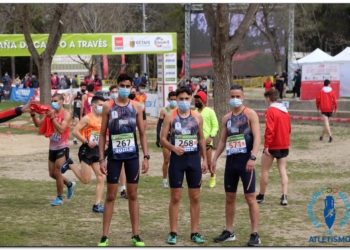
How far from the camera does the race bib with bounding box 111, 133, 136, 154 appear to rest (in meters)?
7.80

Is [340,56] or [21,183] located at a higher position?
[340,56]

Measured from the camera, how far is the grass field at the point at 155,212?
8359mm

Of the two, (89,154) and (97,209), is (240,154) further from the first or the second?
(89,154)

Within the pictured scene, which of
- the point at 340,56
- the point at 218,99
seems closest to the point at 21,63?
the point at 340,56

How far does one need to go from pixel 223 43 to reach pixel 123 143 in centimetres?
1016

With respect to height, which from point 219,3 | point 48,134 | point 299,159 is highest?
point 219,3

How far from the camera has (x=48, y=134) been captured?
1035cm

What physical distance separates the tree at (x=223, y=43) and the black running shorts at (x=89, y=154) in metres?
8.02

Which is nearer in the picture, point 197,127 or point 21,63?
point 197,127

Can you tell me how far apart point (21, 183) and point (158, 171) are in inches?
123

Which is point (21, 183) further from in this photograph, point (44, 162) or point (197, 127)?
point (197, 127)

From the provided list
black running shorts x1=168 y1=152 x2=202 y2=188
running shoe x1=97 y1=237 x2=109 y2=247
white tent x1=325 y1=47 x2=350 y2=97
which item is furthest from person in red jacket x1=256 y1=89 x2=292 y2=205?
white tent x1=325 y1=47 x2=350 y2=97

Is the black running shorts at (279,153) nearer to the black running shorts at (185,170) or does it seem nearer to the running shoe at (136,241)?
the black running shorts at (185,170)

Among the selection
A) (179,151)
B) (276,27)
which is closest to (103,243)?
(179,151)
